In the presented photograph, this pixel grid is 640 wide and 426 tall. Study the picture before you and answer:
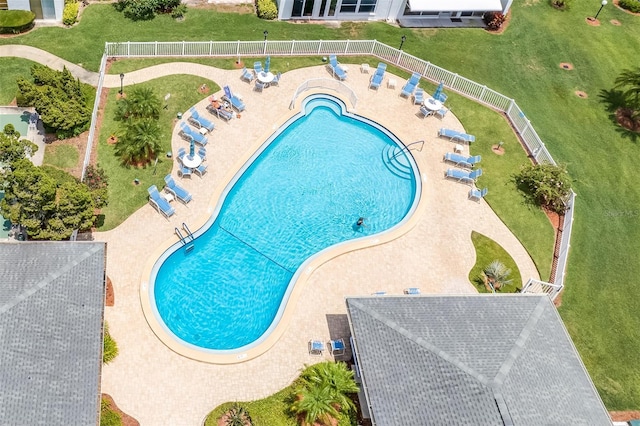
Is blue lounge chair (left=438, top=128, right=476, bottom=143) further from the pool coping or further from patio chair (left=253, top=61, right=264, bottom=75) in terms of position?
patio chair (left=253, top=61, right=264, bottom=75)

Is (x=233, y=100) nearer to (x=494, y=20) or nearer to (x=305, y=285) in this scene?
(x=305, y=285)

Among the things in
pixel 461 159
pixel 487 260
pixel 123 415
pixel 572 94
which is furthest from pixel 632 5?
pixel 123 415

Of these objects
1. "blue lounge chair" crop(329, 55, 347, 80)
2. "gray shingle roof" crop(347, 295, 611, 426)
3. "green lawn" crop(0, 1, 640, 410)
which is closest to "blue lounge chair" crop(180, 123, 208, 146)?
"green lawn" crop(0, 1, 640, 410)

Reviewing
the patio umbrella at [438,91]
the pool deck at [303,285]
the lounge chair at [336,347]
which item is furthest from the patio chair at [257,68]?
the lounge chair at [336,347]

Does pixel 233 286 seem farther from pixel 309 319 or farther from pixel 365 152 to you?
pixel 365 152

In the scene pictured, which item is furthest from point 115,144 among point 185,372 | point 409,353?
point 409,353
